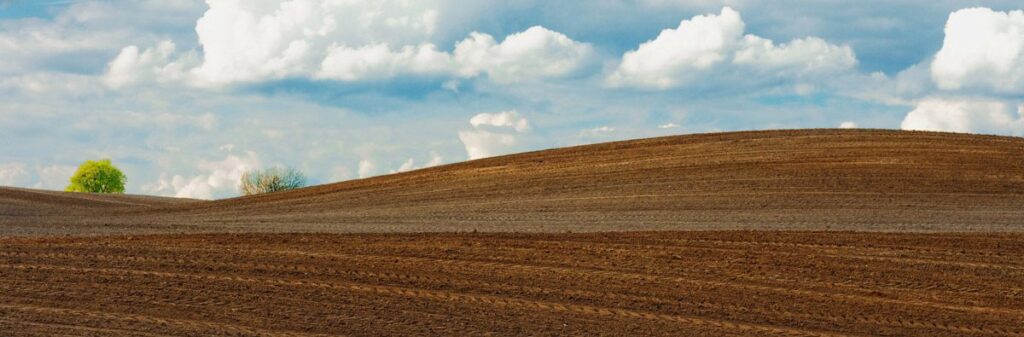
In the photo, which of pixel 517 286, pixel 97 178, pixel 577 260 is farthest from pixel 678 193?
pixel 97 178

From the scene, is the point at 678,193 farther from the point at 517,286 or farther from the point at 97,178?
the point at 97,178

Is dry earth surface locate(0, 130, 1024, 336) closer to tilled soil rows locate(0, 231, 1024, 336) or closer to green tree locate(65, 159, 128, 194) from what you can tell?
tilled soil rows locate(0, 231, 1024, 336)

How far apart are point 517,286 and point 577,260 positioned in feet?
6.73

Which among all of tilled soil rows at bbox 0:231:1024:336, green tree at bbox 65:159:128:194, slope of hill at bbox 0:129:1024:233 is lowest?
tilled soil rows at bbox 0:231:1024:336

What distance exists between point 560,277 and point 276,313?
12.7 ft

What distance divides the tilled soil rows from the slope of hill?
3913 mm

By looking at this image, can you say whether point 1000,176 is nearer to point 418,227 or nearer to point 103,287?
point 418,227

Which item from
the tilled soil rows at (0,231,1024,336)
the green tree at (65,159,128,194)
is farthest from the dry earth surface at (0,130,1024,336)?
the green tree at (65,159,128,194)

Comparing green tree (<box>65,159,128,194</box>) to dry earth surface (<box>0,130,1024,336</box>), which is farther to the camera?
green tree (<box>65,159,128,194</box>)

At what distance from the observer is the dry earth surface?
436 inches

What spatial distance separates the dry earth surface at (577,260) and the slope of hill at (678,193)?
14cm

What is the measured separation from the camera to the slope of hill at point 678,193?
2119 centimetres

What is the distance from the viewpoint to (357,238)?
17609 mm

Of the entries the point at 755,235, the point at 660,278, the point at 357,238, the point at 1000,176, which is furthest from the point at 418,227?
the point at 1000,176
